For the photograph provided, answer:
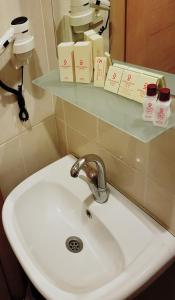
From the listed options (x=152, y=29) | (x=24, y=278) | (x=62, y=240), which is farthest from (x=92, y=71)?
(x=24, y=278)

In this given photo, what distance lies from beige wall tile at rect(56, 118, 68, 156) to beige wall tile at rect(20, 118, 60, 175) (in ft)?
0.06

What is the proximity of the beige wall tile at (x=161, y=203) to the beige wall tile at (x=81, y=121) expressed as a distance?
0.91 feet

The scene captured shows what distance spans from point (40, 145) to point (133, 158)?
45 cm

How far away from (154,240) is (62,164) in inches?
19.0

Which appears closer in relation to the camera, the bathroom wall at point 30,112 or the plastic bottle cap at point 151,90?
the plastic bottle cap at point 151,90

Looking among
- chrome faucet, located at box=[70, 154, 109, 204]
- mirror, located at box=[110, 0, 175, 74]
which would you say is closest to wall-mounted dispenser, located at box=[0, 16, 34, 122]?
mirror, located at box=[110, 0, 175, 74]

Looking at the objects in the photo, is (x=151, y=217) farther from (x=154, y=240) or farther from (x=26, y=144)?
(x=26, y=144)

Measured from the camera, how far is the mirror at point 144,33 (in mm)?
750

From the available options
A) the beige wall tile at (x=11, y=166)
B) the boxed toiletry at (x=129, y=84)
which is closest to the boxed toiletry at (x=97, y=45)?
the boxed toiletry at (x=129, y=84)

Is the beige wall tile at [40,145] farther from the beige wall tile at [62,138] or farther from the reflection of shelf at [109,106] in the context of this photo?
the reflection of shelf at [109,106]

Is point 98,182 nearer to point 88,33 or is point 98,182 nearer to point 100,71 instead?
point 100,71

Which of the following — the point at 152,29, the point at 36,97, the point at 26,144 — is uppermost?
the point at 152,29

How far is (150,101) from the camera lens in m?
0.70

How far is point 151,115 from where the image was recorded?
730 millimetres
